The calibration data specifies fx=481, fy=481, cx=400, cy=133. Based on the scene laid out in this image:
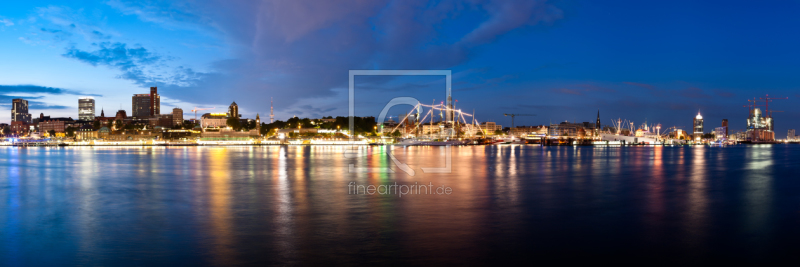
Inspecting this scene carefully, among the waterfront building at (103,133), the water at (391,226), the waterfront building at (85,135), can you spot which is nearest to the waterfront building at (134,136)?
the waterfront building at (103,133)

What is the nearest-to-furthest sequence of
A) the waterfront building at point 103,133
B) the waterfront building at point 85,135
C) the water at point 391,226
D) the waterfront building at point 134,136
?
1. the water at point 391,226
2. the waterfront building at point 134,136
3. the waterfront building at point 103,133
4. the waterfront building at point 85,135

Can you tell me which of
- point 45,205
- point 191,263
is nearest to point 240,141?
point 45,205

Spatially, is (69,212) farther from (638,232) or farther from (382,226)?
(638,232)

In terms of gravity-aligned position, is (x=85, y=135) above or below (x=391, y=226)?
above

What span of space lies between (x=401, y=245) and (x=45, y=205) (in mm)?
14828

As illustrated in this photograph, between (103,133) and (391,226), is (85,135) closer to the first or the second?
(103,133)

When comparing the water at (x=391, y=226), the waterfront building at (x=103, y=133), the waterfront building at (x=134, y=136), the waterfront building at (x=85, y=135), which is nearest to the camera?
the water at (x=391, y=226)

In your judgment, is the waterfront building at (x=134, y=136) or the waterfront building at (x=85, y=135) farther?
the waterfront building at (x=85, y=135)

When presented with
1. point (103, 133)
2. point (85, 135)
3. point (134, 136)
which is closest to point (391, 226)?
point (134, 136)

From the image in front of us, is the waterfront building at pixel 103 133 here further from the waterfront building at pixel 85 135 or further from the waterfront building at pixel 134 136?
the waterfront building at pixel 85 135

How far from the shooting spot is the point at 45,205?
690 inches

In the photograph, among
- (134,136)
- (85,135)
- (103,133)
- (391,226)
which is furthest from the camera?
(85,135)

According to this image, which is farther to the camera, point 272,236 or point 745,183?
point 745,183

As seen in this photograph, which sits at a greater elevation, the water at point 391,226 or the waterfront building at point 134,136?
the waterfront building at point 134,136
